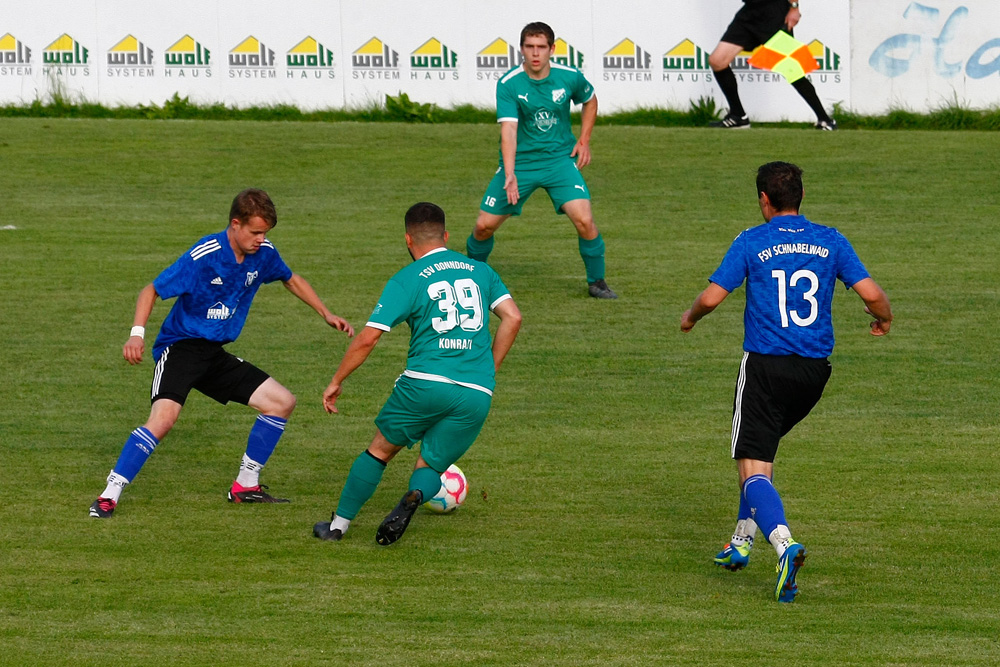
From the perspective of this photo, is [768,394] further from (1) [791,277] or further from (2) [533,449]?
(2) [533,449]

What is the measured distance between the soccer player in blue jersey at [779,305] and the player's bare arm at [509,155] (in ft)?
17.4

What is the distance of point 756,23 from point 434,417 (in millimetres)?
12009

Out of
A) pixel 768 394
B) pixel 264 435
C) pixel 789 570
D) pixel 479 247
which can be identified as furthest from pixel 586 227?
pixel 789 570

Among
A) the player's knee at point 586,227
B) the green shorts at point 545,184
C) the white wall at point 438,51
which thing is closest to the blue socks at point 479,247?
the green shorts at point 545,184

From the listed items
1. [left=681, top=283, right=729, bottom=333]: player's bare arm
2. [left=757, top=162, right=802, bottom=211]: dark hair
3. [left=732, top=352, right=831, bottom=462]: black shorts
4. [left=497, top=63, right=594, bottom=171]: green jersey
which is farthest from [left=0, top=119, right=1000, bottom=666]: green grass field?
[left=757, top=162, right=802, bottom=211]: dark hair

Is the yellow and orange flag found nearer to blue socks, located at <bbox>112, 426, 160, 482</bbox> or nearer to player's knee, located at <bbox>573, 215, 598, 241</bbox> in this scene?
player's knee, located at <bbox>573, 215, 598, 241</bbox>

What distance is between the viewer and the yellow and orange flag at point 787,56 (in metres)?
17.4

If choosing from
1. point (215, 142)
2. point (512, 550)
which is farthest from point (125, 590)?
point (215, 142)

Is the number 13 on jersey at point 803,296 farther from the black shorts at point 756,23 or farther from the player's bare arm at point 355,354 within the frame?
the black shorts at point 756,23

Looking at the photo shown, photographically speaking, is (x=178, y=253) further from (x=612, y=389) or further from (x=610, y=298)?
(x=612, y=389)

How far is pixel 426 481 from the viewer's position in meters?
6.62

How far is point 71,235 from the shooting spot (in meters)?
14.6

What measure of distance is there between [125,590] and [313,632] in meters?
1.05

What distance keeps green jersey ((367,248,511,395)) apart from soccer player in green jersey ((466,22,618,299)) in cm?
496
